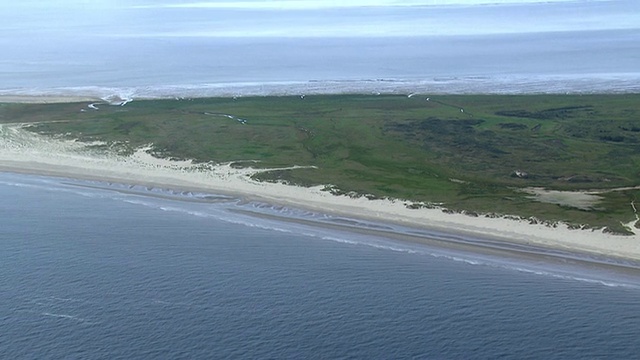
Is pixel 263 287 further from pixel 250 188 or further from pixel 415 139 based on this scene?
pixel 415 139

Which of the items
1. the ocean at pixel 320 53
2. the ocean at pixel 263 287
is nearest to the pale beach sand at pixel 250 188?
the ocean at pixel 263 287

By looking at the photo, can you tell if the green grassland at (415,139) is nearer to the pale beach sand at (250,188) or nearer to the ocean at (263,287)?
the pale beach sand at (250,188)

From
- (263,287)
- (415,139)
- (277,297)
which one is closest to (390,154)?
(415,139)

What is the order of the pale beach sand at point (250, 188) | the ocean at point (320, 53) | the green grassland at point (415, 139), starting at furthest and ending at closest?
1. the ocean at point (320, 53)
2. the green grassland at point (415, 139)
3. the pale beach sand at point (250, 188)

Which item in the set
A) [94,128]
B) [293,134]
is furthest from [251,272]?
[94,128]

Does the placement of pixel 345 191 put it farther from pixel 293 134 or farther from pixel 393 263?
pixel 293 134

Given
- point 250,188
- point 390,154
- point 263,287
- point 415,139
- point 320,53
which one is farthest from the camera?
point 320,53

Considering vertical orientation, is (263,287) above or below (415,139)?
below
